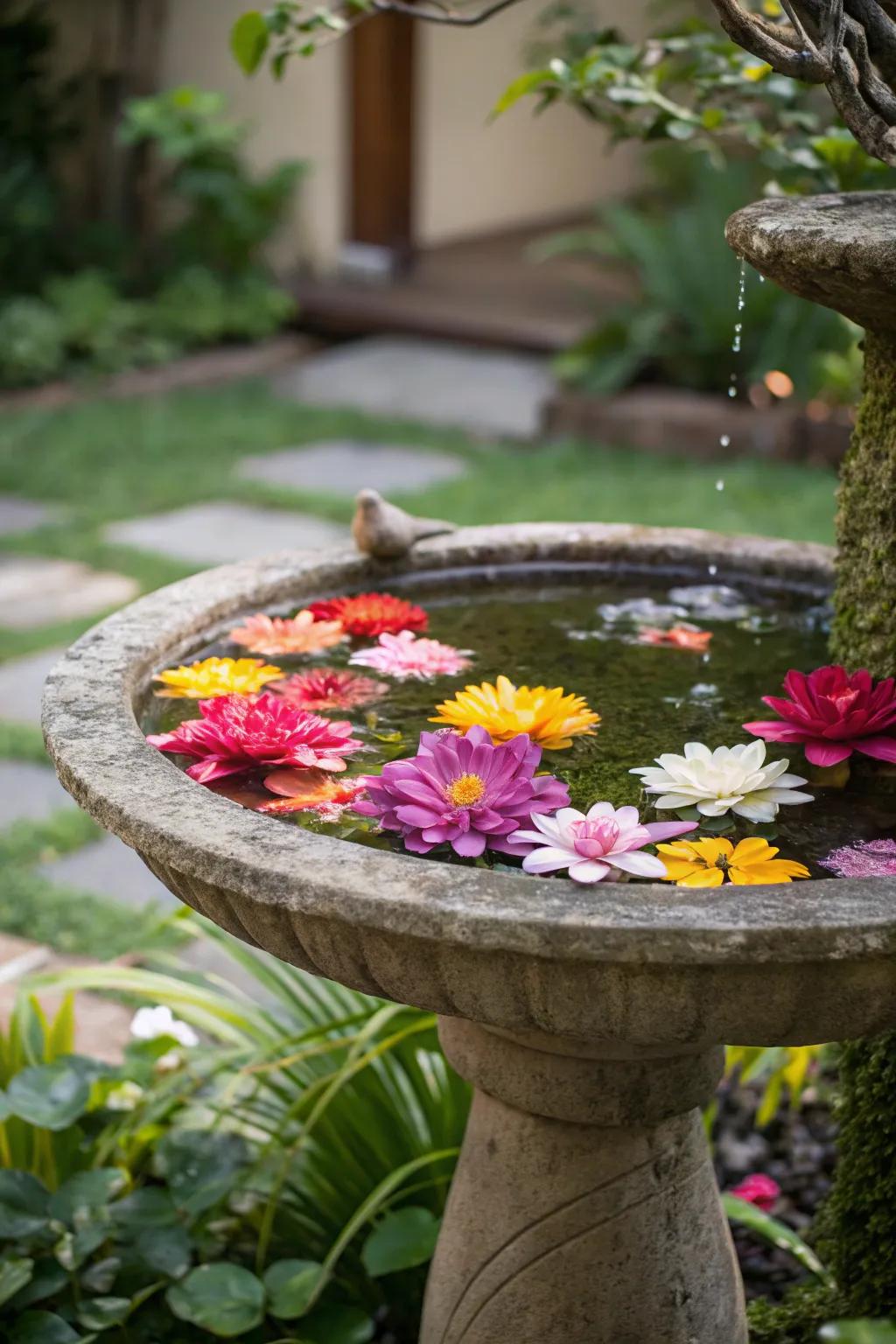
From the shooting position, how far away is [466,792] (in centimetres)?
158

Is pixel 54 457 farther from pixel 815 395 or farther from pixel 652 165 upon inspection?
pixel 652 165

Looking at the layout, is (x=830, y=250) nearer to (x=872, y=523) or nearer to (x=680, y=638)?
(x=872, y=523)

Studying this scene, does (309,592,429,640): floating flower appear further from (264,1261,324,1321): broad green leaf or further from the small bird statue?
(264,1261,324,1321): broad green leaf

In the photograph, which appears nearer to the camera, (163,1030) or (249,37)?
(249,37)

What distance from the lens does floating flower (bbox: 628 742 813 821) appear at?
5.38ft

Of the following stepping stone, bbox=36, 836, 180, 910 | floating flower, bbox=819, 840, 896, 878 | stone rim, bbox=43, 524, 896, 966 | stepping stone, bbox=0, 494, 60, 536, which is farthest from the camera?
stepping stone, bbox=0, 494, 60, 536

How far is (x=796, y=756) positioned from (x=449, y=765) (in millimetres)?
466

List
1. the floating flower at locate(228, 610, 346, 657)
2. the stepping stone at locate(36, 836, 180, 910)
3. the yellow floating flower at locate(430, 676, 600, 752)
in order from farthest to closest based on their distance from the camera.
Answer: the stepping stone at locate(36, 836, 180, 910)
the floating flower at locate(228, 610, 346, 657)
the yellow floating flower at locate(430, 676, 600, 752)

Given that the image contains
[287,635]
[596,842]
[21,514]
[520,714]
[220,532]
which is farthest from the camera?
[21,514]

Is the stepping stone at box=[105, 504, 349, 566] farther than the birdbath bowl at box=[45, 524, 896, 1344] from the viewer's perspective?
Yes

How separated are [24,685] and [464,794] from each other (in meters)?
3.06

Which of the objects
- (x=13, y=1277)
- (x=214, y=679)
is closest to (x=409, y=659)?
(x=214, y=679)

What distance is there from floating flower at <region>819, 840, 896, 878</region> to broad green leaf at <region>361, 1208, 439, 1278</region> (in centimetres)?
95

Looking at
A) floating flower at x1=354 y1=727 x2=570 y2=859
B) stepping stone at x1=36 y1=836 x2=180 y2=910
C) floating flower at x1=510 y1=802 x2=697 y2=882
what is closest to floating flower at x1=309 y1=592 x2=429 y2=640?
floating flower at x1=354 y1=727 x2=570 y2=859
